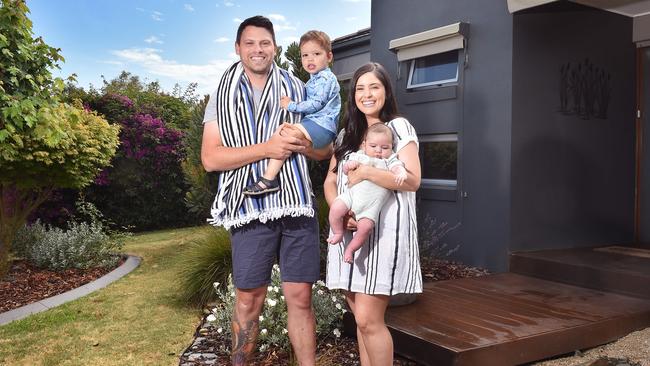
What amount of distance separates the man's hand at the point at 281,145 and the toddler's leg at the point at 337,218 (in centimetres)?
27

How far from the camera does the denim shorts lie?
222 cm

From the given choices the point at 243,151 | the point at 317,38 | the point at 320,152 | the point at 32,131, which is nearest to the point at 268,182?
the point at 243,151

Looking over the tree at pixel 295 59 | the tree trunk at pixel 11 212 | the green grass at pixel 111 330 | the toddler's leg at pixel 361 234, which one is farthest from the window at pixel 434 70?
the tree trunk at pixel 11 212

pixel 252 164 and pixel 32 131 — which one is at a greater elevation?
pixel 32 131

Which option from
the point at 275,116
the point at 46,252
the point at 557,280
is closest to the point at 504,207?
the point at 557,280

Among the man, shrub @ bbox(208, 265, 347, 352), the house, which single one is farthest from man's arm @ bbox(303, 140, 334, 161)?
the house

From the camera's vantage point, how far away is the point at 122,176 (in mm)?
10586

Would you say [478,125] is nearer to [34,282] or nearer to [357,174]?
[357,174]

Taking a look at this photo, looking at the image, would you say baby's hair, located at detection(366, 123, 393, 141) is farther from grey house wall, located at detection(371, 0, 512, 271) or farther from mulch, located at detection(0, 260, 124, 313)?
mulch, located at detection(0, 260, 124, 313)

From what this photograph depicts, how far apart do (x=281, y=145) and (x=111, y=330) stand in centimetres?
289

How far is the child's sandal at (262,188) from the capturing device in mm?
2191

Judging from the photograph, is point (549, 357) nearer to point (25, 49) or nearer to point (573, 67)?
point (573, 67)

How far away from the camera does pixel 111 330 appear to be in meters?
4.25

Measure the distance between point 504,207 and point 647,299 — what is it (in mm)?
1566
